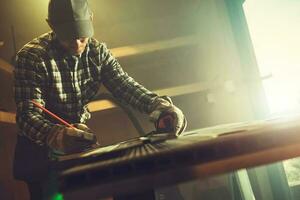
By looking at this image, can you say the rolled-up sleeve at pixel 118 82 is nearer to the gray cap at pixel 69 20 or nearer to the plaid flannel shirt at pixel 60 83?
the plaid flannel shirt at pixel 60 83

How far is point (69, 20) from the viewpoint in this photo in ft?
4.54

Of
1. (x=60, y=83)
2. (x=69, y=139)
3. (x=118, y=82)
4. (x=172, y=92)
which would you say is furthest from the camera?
(x=172, y=92)

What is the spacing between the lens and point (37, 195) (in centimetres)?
145

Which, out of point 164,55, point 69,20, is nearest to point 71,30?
point 69,20

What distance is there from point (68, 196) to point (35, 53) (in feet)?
3.31

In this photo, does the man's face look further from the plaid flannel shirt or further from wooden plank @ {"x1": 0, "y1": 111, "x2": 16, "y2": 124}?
wooden plank @ {"x1": 0, "y1": 111, "x2": 16, "y2": 124}

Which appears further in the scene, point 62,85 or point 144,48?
point 144,48

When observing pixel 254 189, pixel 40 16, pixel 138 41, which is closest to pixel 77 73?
pixel 40 16

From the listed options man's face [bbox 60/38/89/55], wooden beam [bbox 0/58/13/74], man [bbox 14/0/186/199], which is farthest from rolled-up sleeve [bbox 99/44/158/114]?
wooden beam [bbox 0/58/13/74]

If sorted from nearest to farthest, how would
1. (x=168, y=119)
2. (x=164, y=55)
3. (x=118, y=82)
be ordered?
1. (x=168, y=119)
2. (x=118, y=82)
3. (x=164, y=55)

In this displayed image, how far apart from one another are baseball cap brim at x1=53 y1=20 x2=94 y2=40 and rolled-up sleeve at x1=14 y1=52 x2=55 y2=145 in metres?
0.16

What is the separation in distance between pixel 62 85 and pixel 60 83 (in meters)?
0.02

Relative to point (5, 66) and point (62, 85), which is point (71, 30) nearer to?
point (62, 85)

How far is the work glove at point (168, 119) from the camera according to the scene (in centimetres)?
123
